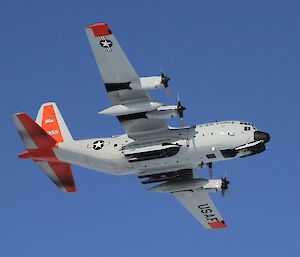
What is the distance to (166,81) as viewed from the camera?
49.1 metres

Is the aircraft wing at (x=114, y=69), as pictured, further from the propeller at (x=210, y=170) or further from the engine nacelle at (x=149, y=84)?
the propeller at (x=210, y=170)

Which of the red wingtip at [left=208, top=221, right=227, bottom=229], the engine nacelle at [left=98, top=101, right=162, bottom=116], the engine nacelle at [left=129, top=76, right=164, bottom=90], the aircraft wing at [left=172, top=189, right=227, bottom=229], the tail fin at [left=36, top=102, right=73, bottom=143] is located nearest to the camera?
the engine nacelle at [left=129, top=76, right=164, bottom=90]

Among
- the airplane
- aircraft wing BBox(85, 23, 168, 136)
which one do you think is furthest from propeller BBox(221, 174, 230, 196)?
aircraft wing BBox(85, 23, 168, 136)

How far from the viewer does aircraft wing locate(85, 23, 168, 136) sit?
48.3m

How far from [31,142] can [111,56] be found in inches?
389

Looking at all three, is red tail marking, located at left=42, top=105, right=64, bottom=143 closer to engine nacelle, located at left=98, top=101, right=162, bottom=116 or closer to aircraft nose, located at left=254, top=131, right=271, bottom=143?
engine nacelle, located at left=98, top=101, right=162, bottom=116

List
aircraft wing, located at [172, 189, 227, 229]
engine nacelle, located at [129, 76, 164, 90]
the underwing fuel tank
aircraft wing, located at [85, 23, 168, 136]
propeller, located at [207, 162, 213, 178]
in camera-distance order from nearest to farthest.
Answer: aircraft wing, located at [85, 23, 168, 136] < engine nacelle, located at [129, 76, 164, 90] < propeller, located at [207, 162, 213, 178] < the underwing fuel tank < aircraft wing, located at [172, 189, 227, 229]

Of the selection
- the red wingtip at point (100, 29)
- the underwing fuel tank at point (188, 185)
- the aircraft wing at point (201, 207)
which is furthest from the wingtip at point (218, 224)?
the red wingtip at point (100, 29)

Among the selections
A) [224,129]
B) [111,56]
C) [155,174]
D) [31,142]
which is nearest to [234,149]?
[224,129]

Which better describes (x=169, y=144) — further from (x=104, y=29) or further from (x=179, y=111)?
(x=104, y=29)

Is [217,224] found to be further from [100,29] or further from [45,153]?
[100,29]

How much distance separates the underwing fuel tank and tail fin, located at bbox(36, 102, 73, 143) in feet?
23.7

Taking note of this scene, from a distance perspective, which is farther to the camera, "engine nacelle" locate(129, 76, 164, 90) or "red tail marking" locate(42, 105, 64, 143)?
"red tail marking" locate(42, 105, 64, 143)

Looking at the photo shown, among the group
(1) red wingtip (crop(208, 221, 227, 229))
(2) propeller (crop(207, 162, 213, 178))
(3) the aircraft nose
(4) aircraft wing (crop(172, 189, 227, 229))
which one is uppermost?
(3) the aircraft nose
